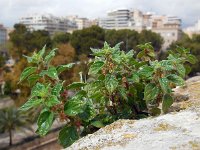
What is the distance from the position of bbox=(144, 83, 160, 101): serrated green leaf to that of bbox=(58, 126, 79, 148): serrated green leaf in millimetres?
468

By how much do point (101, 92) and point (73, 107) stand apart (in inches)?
15.4

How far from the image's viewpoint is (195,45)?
4362 centimetres

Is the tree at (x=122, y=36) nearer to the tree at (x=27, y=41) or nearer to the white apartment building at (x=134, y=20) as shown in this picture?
the tree at (x=27, y=41)

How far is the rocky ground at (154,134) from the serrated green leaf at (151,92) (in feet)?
0.47

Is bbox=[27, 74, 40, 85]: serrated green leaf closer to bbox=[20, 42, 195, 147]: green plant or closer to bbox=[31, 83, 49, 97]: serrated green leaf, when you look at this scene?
bbox=[20, 42, 195, 147]: green plant

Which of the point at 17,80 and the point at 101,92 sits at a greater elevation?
the point at 101,92

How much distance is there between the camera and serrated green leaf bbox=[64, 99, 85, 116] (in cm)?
221

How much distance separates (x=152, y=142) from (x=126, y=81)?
830 mm

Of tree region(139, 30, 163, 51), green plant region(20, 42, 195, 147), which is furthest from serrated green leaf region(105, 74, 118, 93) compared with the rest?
tree region(139, 30, 163, 51)

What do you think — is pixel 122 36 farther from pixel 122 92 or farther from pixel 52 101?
pixel 52 101

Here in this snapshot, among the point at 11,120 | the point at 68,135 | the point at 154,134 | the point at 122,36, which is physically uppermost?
the point at 154,134

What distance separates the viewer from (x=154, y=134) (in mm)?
1974

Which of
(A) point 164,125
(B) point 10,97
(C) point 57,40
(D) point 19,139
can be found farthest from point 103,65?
(C) point 57,40

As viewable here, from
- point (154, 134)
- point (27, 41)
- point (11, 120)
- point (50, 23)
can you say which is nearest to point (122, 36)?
point (27, 41)
